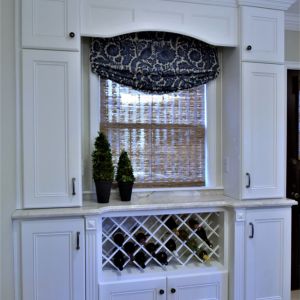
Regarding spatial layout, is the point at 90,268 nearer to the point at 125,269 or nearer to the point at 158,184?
the point at 125,269

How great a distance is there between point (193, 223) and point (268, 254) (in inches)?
25.8

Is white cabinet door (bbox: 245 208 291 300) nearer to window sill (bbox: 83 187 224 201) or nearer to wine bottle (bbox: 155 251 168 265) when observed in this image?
window sill (bbox: 83 187 224 201)

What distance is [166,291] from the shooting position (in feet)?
8.36

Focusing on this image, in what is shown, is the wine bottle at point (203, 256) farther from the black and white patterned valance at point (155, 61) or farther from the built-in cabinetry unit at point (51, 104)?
the black and white patterned valance at point (155, 61)

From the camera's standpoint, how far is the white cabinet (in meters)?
2.46

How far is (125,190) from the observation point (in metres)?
2.58

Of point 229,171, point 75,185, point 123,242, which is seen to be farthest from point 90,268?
point 229,171

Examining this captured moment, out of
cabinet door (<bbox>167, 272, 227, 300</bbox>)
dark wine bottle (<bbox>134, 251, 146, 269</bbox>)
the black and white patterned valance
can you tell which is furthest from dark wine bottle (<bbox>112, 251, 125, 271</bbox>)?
the black and white patterned valance

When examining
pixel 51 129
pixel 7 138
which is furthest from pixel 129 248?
pixel 7 138

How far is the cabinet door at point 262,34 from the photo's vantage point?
2658mm

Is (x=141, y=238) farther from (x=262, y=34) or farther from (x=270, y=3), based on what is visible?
(x=270, y=3)

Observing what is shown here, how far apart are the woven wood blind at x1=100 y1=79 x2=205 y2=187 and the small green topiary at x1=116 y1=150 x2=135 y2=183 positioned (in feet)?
0.54

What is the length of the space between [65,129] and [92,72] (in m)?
0.58

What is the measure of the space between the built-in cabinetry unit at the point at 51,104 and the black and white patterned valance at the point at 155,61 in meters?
0.33
